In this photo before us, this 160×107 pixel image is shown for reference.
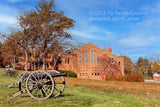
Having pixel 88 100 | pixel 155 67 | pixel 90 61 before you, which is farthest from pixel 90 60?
pixel 88 100

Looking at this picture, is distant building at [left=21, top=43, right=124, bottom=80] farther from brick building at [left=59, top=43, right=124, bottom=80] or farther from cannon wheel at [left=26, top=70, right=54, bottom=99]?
cannon wheel at [left=26, top=70, right=54, bottom=99]

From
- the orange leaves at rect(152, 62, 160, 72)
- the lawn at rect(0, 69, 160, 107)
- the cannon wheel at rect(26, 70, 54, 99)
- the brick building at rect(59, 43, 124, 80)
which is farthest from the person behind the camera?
the orange leaves at rect(152, 62, 160, 72)

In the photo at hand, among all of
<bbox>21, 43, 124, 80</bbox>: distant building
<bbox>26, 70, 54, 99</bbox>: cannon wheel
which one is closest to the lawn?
<bbox>26, 70, 54, 99</bbox>: cannon wheel

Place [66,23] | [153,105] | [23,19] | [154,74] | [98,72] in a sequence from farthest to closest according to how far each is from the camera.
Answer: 1. [154,74]
2. [98,72]
3. [66,23]
4. [23,19]
5. [153,105]

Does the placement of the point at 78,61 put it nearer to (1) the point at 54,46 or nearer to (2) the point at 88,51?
(2) the point at 88,51

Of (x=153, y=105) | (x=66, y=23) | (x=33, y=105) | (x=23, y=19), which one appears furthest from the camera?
(x=66, y=23)

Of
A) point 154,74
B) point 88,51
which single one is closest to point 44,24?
point 88,51

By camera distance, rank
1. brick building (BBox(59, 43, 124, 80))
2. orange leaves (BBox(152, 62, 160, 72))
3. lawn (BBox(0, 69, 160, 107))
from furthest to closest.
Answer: orange leaves (BBox(152, 62, 160, 72)) < brick building (BBox(59, 43, 124, 80)) < lawn (BBox(0, 69, 160, 107))

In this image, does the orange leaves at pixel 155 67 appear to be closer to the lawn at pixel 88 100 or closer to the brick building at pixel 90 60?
the brick building at pixel 90 60

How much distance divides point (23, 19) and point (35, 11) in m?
3.33

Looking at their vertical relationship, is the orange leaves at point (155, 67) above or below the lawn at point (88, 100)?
above

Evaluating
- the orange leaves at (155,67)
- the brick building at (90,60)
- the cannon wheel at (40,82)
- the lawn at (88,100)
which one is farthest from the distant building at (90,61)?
the cannon wheel at (40,82)

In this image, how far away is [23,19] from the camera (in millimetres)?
35312

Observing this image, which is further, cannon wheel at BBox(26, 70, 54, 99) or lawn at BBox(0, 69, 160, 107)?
cannon wheel at BBox(26, 70, 54, 99)
